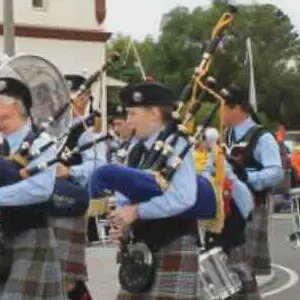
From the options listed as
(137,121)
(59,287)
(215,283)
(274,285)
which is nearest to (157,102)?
(137,121)

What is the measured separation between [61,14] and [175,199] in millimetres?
22446

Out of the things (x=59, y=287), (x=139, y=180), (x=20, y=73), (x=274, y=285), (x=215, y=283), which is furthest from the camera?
(x=274, y=285)

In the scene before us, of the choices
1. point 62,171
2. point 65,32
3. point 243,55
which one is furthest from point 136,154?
point 243,55

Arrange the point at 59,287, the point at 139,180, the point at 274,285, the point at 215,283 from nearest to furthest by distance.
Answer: the point at 139,180, the point at 59,287, the point at 215,283, the point at 274,285

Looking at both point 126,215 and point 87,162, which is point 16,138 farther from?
point 87,162

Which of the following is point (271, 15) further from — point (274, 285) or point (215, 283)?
point (215, 283)

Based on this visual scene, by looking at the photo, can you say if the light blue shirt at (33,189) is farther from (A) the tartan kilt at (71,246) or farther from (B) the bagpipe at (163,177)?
(A) the tartan kilt at (71,246)

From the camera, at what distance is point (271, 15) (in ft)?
224

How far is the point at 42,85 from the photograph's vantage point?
7.75 meters

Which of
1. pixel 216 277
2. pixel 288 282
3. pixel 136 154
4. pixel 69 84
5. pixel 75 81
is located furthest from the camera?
A: pixel 288 282

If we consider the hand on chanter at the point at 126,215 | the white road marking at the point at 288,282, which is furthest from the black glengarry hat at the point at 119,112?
the white road marking at the point at 288,282

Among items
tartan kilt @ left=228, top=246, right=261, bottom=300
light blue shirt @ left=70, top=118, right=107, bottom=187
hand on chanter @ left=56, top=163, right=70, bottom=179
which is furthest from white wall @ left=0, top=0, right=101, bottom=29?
hand on chanter @ left=56, top=163, right=70, bottom=179

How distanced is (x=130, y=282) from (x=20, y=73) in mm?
2357

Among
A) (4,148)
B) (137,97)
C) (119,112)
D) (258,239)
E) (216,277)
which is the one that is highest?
(137,97)
